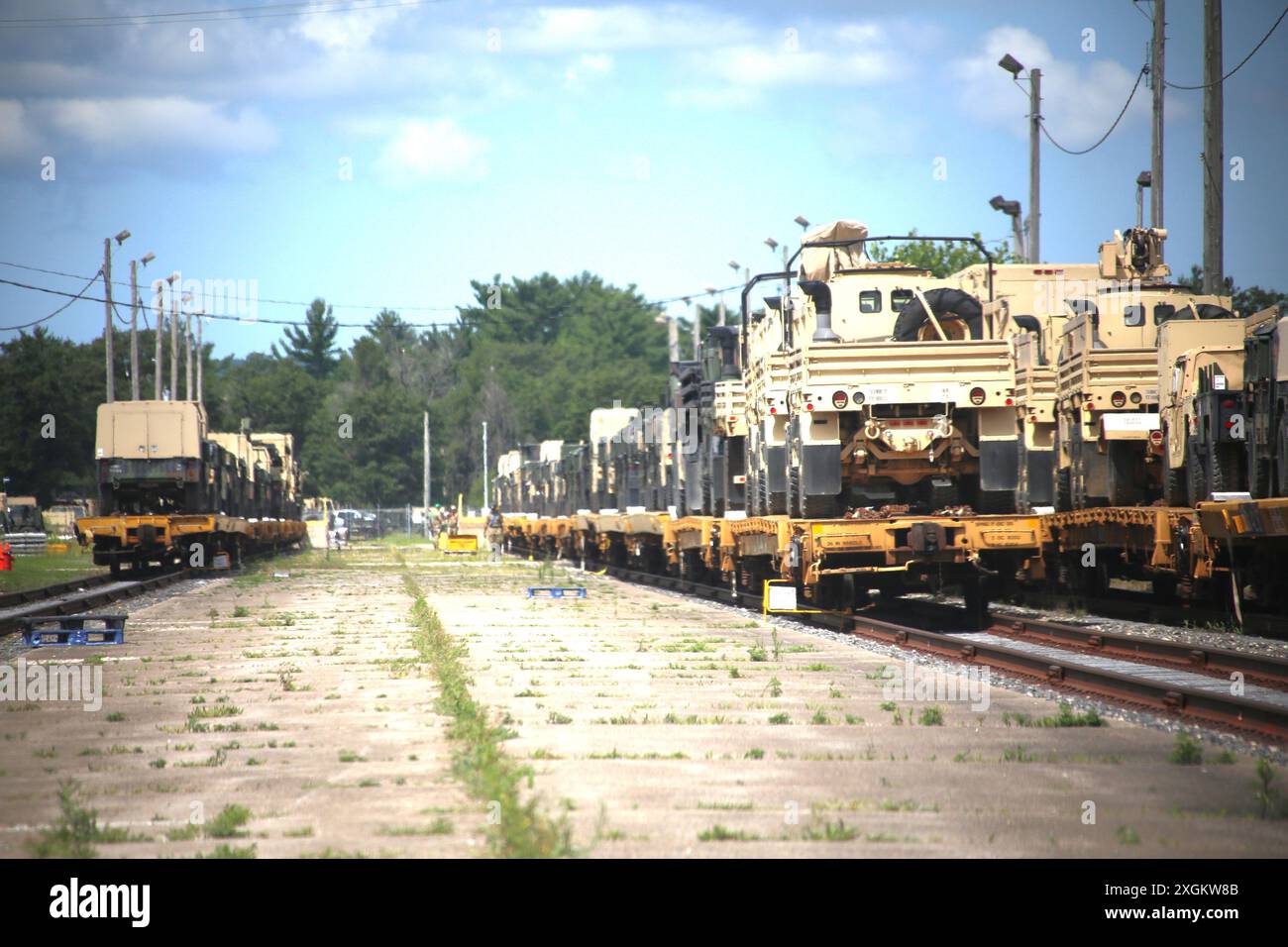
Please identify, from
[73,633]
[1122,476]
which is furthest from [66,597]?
[1122,476]

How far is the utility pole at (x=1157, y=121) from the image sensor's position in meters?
26.0

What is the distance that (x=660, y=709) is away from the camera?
10.7 metres

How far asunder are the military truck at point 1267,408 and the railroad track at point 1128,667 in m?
2.33

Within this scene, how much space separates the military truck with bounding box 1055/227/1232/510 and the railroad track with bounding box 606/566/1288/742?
299 cm

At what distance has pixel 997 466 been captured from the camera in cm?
1717

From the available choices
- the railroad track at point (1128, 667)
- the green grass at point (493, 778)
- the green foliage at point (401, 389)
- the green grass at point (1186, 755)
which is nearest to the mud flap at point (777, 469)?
the railroad track at point (1128, 667)

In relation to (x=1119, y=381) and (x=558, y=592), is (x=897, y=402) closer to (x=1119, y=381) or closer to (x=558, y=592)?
(x=1119, y=381)

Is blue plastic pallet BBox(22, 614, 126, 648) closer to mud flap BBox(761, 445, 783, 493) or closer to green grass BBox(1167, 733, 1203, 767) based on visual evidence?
mud flap BBox(761, 445, 783, 493)

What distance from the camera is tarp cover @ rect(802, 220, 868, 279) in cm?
1978

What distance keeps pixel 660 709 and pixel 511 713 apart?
1.06m

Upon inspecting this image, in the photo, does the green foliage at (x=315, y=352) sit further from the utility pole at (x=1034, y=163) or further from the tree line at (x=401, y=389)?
the utility pole at (x=1034, y=163)

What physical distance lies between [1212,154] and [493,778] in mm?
17537

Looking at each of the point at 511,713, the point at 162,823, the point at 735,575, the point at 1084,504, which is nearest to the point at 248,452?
the point at 735,575
